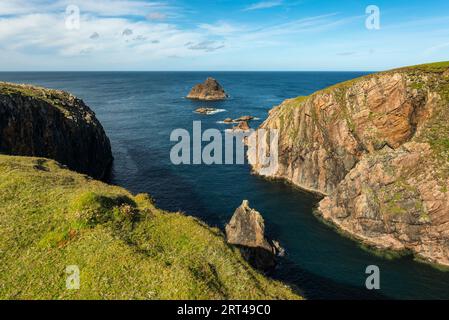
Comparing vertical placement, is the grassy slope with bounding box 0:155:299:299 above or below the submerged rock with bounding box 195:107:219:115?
below

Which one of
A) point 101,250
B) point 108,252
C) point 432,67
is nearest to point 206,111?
point 432,67

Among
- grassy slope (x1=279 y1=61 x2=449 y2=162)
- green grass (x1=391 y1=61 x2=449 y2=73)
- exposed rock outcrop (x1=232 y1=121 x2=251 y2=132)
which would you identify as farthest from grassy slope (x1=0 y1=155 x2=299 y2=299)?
exposed rock outcrop (x1=232 y1=121 x2=251 y2=132)

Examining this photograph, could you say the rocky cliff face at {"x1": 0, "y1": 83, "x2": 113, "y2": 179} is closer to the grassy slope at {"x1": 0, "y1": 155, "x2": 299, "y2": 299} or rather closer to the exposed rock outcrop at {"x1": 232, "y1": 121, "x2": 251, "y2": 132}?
the grassy slope at {"x1": 0, "y1": 155, "x2": 299, "y2": 299}

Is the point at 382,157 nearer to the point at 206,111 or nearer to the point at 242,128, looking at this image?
the point at 242,128

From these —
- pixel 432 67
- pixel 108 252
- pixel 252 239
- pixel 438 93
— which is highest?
pixel 432 67
